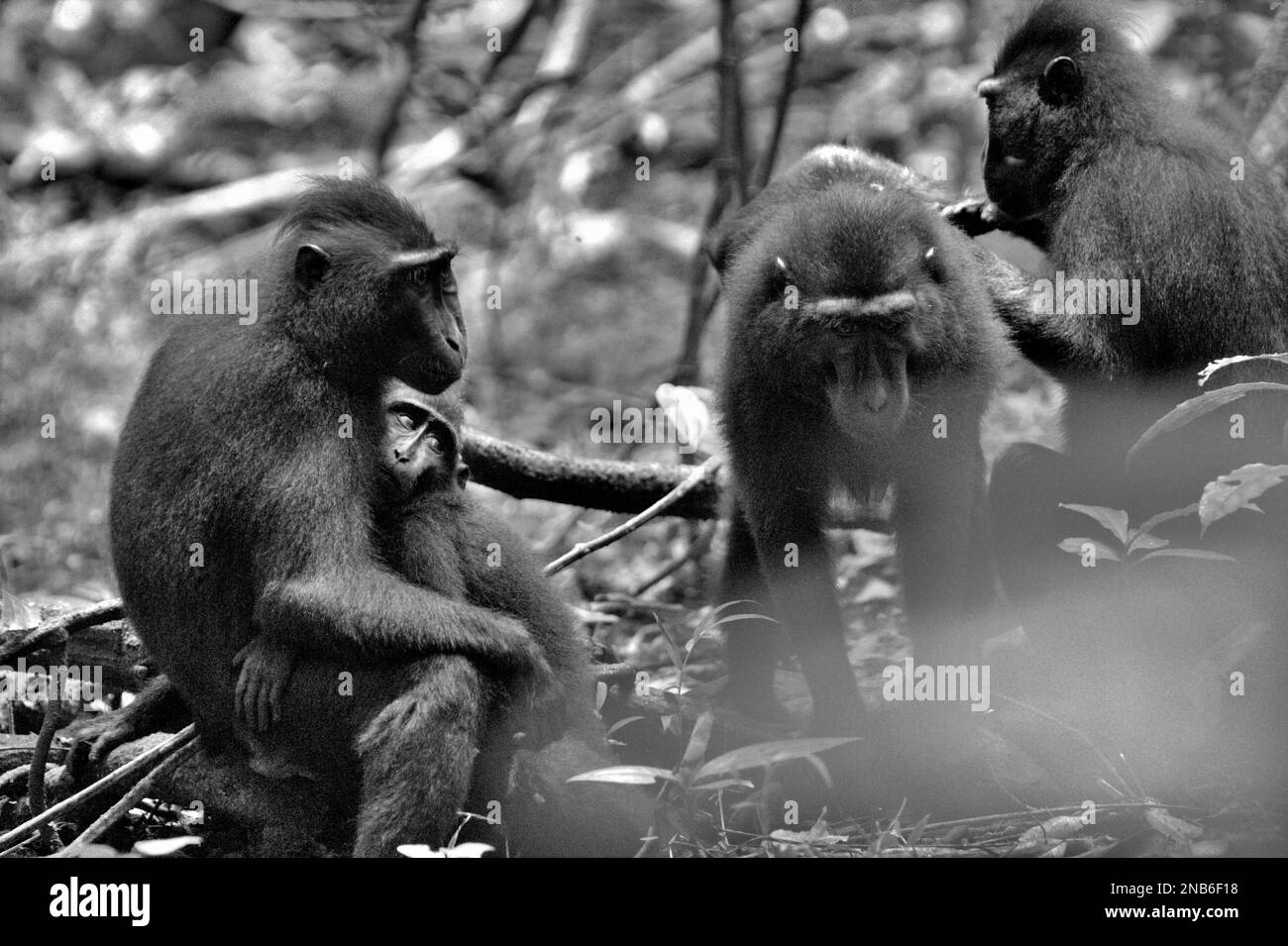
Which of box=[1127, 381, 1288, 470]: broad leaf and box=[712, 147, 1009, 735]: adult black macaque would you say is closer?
box=[1127, 381, 1288, 470]: broad leaf

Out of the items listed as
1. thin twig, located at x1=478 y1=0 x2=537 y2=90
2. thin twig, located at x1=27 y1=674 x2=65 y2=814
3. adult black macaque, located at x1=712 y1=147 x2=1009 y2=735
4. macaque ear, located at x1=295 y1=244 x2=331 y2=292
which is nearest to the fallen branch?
thin twig, located at x1=27 y1=674 x2=65 y2=814

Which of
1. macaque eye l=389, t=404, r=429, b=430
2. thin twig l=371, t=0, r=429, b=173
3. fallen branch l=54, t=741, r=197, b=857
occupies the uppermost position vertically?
thin twig l=371, t=0, r=429, b=173

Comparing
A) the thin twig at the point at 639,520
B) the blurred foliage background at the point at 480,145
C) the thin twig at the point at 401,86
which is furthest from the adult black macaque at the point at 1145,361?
the thin twig at the point at 401,86

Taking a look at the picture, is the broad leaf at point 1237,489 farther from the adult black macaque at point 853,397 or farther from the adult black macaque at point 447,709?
the adult black macaque at point 447,709

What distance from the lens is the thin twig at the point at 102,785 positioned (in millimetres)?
4531

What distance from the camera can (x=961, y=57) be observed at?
1391 cm

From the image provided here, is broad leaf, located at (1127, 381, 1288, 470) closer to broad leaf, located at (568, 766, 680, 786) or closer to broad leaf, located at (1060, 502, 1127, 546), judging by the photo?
broad leaf, located at (1060, 502, 1127, 546)

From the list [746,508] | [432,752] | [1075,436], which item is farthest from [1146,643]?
[432,752]

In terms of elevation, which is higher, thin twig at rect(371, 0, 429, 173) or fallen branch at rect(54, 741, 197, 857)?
thin twig at rect(371, 0, 429, 173)

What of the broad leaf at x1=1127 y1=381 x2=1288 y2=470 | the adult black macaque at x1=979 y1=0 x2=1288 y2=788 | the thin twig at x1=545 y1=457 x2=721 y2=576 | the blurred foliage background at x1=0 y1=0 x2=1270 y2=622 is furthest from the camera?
the blurred foliage background at x1=0 y1=0 x2=1270 y2=622

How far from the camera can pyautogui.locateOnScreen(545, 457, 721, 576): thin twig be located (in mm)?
5766

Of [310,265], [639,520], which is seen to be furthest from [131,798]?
[639,520]

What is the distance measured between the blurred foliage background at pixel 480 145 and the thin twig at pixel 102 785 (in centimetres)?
452

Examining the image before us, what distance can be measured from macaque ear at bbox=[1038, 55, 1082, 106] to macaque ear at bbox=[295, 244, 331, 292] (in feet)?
10.4
